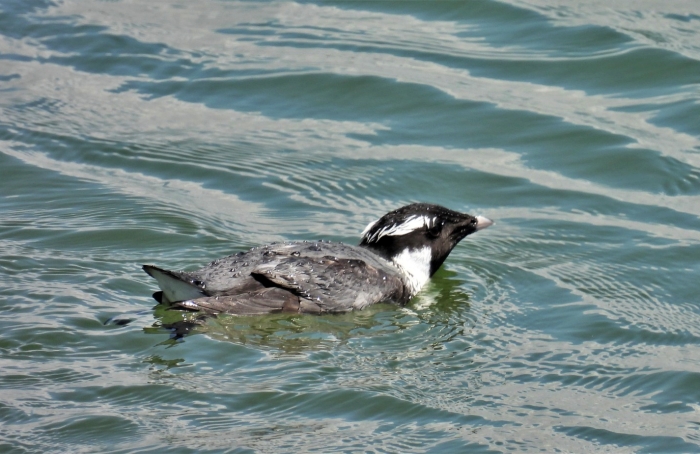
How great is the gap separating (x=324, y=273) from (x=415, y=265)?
3.99 feet

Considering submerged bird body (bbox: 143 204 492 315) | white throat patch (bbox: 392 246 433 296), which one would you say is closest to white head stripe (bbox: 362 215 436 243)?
submerged bird body (bbox: 143 204 492 315)

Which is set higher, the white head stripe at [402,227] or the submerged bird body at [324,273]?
the white head stripe at [402,227]

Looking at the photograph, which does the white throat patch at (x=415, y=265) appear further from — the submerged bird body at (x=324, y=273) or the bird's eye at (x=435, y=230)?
the bird's eye at (x=435, y=230)

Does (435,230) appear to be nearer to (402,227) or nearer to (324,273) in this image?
(402,227)

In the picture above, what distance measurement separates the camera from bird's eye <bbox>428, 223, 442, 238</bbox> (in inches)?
419

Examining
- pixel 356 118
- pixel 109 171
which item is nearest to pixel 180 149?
pixel 109 171

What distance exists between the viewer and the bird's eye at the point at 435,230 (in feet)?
34.9

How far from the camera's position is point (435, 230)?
10.7 m

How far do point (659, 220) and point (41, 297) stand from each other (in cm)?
595

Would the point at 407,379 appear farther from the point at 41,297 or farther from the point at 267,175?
the point at 267,175

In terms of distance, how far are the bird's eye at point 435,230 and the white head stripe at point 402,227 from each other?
0.15ft

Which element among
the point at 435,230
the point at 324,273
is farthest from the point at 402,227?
the point at 324,273

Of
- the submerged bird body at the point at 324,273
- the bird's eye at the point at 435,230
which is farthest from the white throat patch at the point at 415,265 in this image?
the bird's eye at the point at 435,230

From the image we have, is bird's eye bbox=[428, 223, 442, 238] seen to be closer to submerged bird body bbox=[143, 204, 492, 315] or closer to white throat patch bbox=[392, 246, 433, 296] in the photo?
submerged bird body bbox=[143, 204, 492, 315]
